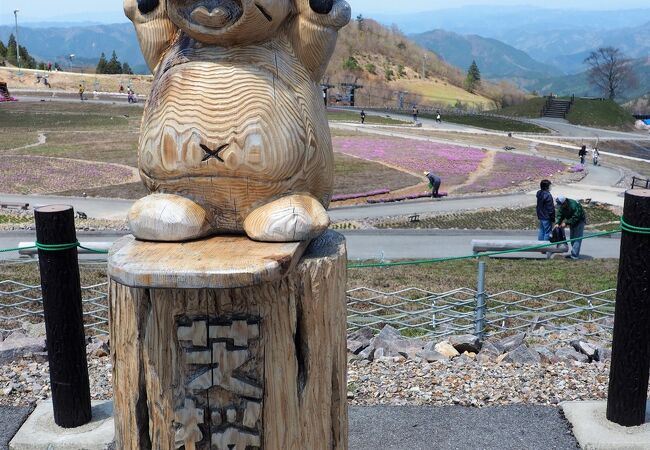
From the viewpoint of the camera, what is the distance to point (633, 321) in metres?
3.99

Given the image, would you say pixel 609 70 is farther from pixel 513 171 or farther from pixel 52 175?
pixel 52 175

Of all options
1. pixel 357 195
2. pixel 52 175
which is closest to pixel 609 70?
pixel 357 195

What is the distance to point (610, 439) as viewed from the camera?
4.04 meters

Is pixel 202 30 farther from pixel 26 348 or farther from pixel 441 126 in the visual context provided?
pixel 441 126

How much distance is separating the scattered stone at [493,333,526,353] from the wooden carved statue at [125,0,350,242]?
3875 millimetres

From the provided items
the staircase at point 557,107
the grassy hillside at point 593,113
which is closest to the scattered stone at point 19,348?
the grassy hillside at point 593,113

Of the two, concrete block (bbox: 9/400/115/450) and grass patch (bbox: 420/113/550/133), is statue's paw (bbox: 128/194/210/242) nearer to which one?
concrete block (bbox: 9/400/115/450)

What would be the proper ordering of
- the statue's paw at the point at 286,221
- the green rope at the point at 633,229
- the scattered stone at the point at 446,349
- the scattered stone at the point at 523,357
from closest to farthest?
the statue's paw at the point at 286,221 → the green rope at the point at 633,229 → the scattered stone at the point at 523,357 → the scattered stone at the point at 446,349

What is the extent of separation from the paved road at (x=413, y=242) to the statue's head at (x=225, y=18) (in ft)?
30.0

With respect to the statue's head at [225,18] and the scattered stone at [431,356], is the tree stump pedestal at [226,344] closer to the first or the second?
the statue's head at [225,18]

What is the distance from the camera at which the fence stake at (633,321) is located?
3.94 m

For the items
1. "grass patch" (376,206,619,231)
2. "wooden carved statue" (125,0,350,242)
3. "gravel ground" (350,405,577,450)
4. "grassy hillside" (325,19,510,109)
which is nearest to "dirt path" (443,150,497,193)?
"grass patch" (376,206,619,231)

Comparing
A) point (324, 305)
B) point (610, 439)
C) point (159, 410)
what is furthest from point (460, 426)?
point (159, 410)

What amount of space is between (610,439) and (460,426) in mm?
879
